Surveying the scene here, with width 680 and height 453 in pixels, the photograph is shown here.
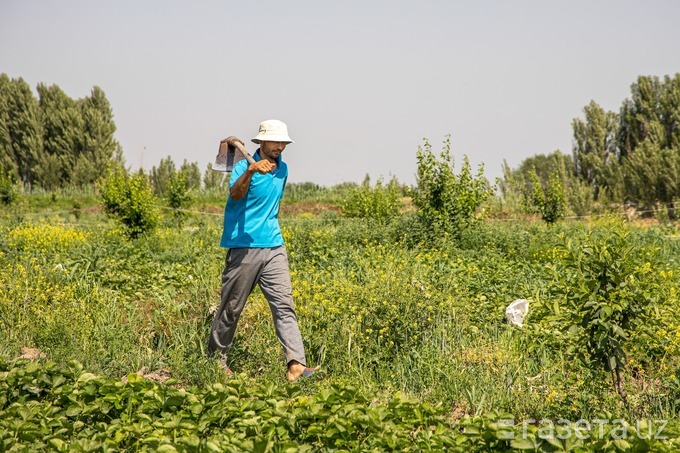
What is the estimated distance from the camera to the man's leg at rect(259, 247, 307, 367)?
16.7 feet

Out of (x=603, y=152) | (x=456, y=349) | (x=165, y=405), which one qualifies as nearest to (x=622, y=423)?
(x=456, y=349)

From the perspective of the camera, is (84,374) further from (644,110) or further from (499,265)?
(644,110)

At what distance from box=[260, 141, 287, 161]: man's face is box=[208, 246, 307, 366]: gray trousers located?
715mm

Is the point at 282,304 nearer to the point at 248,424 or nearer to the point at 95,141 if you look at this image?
the point at 248,424

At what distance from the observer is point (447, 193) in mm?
11656

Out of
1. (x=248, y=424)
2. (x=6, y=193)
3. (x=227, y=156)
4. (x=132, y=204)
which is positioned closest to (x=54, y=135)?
(x=6, y=193)

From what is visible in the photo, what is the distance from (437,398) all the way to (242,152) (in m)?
2.34

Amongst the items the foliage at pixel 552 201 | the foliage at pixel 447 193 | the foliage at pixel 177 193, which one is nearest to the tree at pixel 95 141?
the foliage at pixel 177 193

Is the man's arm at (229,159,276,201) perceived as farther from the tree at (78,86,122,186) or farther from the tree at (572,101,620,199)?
the tree at (78,86,122,186)

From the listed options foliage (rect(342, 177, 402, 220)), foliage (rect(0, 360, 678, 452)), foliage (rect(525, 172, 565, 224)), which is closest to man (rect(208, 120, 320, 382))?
foliage (rect(0, 360, 678, 452))

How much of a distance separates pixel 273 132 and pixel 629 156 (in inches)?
1153

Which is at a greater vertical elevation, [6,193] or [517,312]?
[6,193]

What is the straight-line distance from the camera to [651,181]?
2945 centimetres

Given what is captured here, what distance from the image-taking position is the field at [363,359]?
340 centimetres
